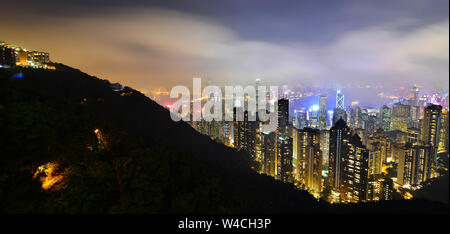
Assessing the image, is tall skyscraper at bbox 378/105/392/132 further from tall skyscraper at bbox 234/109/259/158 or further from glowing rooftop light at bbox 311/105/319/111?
tall skyscraper at bbox 234/109/259/158

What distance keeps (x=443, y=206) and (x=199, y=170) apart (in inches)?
359

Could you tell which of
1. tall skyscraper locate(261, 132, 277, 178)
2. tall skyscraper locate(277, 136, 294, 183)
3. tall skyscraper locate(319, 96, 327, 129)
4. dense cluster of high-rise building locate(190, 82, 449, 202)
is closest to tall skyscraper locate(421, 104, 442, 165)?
dense cluster of high-rise building locate(190, 82, 449, 202)

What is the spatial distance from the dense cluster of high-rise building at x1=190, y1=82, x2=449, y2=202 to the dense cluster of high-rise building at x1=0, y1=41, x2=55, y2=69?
1408 centimetres

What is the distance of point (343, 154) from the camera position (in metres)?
16.8

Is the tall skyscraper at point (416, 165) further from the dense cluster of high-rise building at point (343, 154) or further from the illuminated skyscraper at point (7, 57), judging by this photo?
the illuminated skyscraper at point (7, 57)

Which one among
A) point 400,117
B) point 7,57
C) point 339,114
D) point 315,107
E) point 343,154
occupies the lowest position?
point 343,154

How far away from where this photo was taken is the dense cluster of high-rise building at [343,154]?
15.9 meters

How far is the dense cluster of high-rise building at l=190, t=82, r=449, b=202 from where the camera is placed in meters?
15.9

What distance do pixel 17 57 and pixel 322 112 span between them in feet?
117

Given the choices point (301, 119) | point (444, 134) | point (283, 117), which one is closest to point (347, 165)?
point (283, 117)

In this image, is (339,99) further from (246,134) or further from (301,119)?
(246,134)
